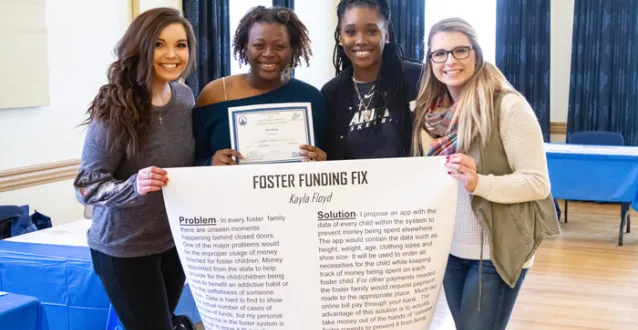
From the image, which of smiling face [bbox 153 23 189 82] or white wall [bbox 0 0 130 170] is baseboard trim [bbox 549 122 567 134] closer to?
white wall [bbox 0 0 130 170]

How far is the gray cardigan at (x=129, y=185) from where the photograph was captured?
6.44 feet

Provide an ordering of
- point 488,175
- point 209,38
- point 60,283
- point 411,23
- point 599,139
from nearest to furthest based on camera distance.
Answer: point 488,175
point 60,283
point 209,38
point 599,139
point 411,23

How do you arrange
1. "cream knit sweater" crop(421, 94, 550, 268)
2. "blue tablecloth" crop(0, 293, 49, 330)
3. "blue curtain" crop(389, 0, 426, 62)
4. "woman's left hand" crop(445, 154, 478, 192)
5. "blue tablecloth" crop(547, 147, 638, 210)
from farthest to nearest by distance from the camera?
"blue curtain" crop(389, 0, 426, 62) < "blue tablecloth" crop(547, 147, 638, 210) < "blue tablecloth" crop(0, 293, 49, 330) < "cream knit sweater" crop(421, 94, 550, 268) < "woman's left hand" crop(445, 154, 478, 192)

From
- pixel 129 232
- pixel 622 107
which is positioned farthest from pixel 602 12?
pixel 129 232

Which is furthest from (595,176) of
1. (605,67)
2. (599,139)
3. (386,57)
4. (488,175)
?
(488,175)

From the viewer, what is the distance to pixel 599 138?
6918 mm

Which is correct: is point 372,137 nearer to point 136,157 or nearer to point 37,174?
point 136,157

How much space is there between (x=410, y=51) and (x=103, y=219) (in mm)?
7002

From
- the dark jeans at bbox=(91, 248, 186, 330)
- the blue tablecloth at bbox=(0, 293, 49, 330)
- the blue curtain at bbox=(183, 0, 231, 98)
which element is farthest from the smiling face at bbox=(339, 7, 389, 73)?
the blue curtain at bbox=(183, 0, 231, 98)

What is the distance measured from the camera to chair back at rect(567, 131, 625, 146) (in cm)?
680

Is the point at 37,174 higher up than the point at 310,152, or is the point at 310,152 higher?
the point at 310,152

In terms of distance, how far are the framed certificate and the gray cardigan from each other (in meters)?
0.15

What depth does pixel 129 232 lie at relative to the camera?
2.04 metres

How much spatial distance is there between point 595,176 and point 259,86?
4385 mm
